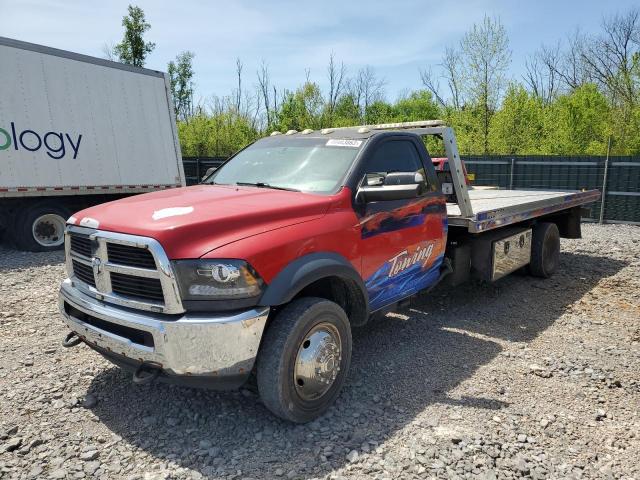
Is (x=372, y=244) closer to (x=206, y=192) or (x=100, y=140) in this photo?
(x=206, y=192)

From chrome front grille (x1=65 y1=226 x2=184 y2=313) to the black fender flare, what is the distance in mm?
546

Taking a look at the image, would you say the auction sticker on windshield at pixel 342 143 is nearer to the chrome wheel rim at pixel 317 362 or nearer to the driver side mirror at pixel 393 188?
the driver side mirror at pixel 393 188

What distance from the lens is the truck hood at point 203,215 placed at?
290 centimetres

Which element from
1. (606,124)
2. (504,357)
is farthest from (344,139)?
(606,124)

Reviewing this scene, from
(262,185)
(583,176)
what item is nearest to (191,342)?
(262,185)

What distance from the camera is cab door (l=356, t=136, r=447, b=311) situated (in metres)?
3.88

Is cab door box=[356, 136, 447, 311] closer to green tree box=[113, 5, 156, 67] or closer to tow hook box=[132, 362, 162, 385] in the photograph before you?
tow hook box=[132, 362, 162, 385]

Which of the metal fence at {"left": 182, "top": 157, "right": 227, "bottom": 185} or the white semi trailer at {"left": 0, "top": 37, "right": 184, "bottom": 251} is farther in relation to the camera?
the metal fence at {"left": 182, "top": 157, "right": 227, "bottom": 185}

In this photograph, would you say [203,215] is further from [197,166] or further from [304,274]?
[197,166]

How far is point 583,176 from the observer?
1386 cm

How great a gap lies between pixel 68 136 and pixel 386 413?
882 cm

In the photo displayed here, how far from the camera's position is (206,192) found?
3945 mm

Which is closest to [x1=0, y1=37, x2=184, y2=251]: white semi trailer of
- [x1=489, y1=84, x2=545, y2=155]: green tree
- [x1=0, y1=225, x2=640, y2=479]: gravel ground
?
[x1=0, y1=225, x2=640, y2=479]: gravel ground

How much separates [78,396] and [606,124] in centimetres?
2287
